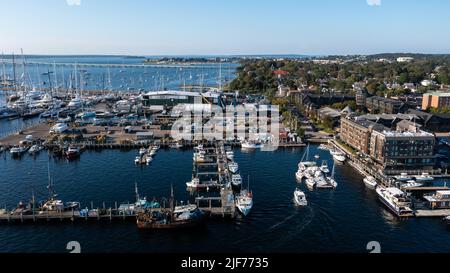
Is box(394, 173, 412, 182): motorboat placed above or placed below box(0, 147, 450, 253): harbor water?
above

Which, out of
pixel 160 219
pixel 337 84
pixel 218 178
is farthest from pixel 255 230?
pixel 337 84

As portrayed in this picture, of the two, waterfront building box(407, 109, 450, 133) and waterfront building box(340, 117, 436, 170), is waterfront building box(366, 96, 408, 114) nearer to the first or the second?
waterfront building box(407, 109, 450, 133)

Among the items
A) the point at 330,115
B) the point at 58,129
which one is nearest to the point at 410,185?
the point at 330,115

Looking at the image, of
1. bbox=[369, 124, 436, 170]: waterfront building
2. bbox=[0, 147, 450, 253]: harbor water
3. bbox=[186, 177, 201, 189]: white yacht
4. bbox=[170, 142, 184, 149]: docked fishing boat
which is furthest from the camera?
bbox=[170, 142, 184, 149]: docked fishing boat

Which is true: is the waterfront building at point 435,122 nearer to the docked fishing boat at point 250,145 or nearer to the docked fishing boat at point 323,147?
the docked fishing boat at point 323,147

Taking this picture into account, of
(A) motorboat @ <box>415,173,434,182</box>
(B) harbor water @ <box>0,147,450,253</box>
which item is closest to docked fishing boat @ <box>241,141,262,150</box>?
(B) harbor water @ <box>0,147,450,253</box>

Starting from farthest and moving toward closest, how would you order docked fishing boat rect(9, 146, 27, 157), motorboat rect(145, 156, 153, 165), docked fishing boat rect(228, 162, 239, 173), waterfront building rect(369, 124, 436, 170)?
docked fishing boat rect(9, 146, 27, 157), motorboat rect(145, 156, 153, 165), docked fishing boat rect(228, 162, 239, 173), waterfront building rect(369, 124, 436, 170)
